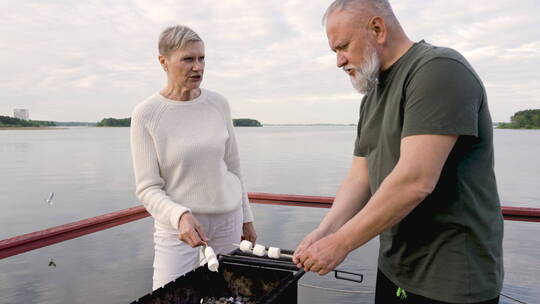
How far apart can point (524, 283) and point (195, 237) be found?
990 cm

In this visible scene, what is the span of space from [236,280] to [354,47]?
1.21 meters

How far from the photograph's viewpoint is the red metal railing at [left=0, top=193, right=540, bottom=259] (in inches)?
77.0

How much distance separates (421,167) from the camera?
3.99 ft

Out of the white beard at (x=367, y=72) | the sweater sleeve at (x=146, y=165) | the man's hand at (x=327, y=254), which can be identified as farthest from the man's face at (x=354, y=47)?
the sweater sleeve at (x=146, y=165)

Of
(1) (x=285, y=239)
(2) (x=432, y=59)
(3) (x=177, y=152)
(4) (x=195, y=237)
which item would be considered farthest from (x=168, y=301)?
(1) (x=285, y=239)

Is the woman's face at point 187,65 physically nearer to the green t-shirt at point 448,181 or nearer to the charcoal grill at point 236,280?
the charcoal grill at point 236,280

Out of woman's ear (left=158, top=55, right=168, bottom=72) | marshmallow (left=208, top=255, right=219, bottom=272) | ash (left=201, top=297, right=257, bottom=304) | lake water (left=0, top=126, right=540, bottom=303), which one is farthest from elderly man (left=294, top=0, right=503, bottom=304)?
lake water (left=0, top=126, right=540, bottom=303)

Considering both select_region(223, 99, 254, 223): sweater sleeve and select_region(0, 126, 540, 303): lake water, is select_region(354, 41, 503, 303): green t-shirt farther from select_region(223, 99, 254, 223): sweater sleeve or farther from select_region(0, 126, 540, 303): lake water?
select_region(0, 126, 540, 303): lake water

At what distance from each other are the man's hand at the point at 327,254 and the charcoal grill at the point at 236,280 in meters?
Result: 0.23

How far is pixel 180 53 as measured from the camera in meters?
2.05

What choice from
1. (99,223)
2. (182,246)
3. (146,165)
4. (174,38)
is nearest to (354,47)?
(174,38)

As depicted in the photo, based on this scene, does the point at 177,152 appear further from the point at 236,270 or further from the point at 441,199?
the point at 441,199

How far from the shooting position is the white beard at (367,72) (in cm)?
141

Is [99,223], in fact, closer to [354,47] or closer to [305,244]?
[305,244]
